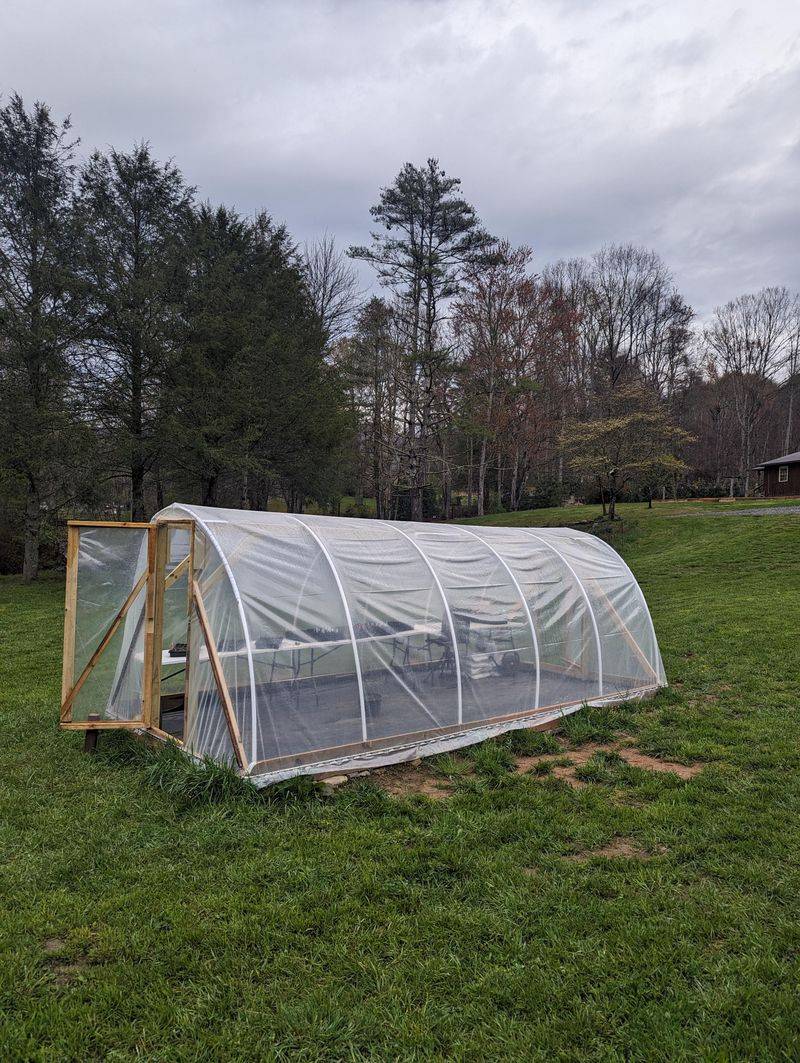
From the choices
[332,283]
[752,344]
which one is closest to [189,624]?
[332,283]

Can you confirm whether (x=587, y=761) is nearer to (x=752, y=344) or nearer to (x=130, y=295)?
(x=130, y=295)

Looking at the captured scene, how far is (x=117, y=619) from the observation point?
5695 mm

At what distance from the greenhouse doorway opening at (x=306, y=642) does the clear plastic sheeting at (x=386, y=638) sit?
17 mm

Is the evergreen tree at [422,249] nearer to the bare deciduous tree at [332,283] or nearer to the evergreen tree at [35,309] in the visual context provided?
the bare deciduous tree at [332,283]

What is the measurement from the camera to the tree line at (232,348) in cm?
1650

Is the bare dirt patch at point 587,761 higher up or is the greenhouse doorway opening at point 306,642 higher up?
the greenhouse doorway opening at point 306,642

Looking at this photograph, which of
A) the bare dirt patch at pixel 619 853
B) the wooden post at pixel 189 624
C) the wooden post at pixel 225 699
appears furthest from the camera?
the wooden post at pixel 189 624

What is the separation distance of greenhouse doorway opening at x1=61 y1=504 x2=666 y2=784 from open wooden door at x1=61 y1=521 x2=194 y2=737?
2cm

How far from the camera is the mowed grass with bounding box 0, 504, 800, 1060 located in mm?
2455

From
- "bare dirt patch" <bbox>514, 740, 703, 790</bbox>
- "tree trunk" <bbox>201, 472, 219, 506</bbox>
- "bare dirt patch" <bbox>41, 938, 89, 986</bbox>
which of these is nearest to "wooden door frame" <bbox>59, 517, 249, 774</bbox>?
"bare dirt patch" <bbox>41, 938, 89, 986</bbox>

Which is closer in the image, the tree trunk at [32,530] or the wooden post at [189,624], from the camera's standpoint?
the wooden post at [189,624]

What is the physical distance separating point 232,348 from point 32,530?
8.08 m

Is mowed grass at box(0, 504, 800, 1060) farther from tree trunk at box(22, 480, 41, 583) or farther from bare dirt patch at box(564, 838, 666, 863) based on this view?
tree trunk at box(22, 480, 41, 583)

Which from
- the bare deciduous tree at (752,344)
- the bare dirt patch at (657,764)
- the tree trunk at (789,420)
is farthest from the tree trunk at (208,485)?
the tree trunk at (789,420)
